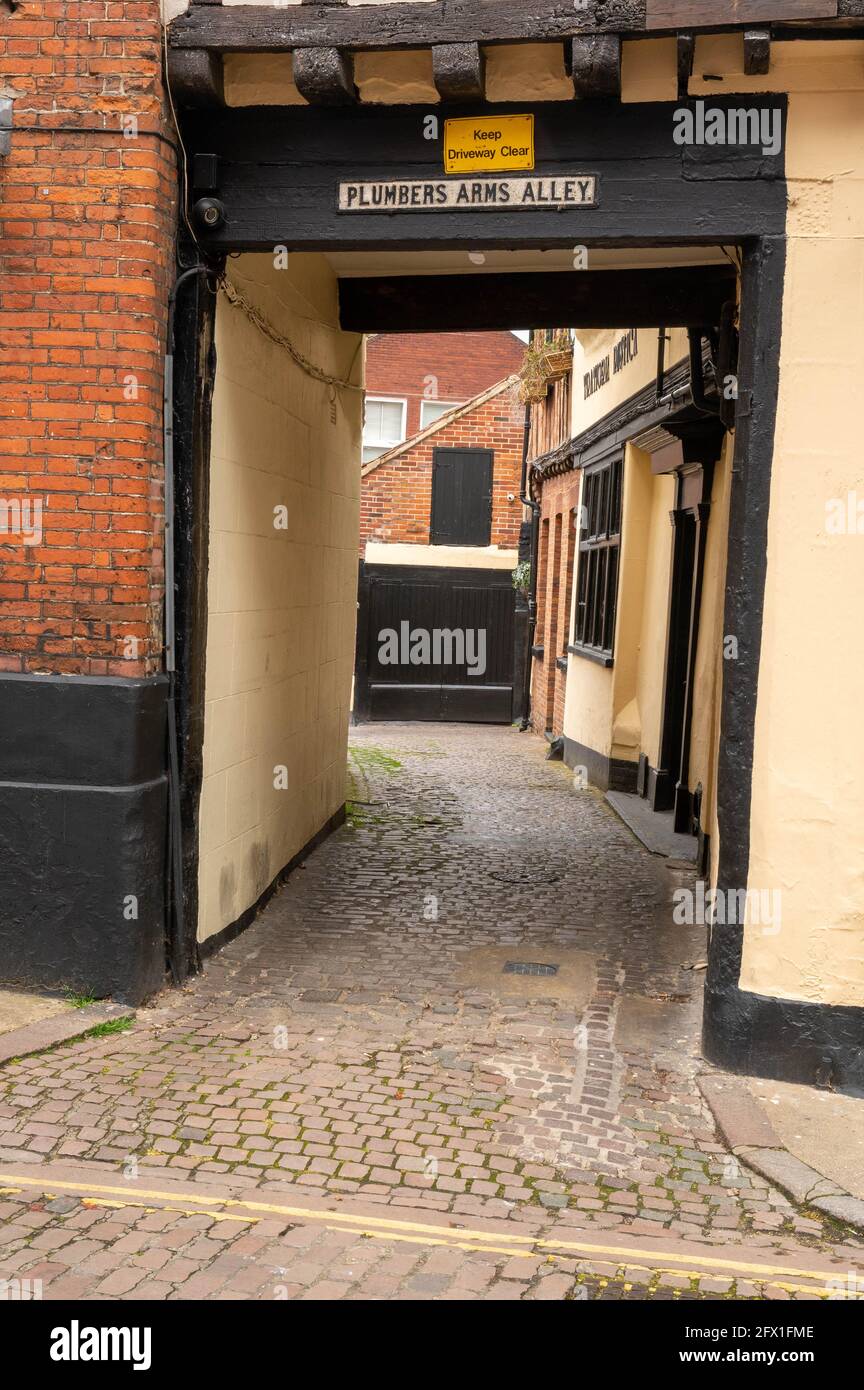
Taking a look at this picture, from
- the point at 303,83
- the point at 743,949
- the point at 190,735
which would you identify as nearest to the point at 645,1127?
the point at 743,949

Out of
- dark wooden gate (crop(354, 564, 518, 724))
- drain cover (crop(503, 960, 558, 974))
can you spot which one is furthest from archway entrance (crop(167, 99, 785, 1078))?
dark wooden gate (crop(354, 564, 518, 724))

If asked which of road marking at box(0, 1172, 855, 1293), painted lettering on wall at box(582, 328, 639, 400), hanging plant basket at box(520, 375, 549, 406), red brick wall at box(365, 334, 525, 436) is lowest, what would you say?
road marking at box(0, 1172, 855, 1293)

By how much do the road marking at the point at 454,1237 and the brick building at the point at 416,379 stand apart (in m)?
23.2

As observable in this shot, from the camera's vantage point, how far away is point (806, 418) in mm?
4848

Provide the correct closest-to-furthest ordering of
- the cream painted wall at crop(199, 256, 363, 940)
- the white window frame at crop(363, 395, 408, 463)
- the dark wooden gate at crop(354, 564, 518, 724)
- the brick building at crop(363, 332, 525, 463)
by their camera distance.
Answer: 1. the cream painted wall at crop(199, 256, 363, 940)
2. the dark wooden gate at crop(354, 564, 518, 724)
3. the white window frame at crop(363, 395, 408, 463)
4. the brick building at crop(363, 332, 525, 463)

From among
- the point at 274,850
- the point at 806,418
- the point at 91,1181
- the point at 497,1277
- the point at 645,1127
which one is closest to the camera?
the point at 497,1277

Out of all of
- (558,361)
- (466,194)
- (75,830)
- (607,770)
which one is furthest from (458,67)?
(558,361)

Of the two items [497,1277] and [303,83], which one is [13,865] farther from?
[303,83]

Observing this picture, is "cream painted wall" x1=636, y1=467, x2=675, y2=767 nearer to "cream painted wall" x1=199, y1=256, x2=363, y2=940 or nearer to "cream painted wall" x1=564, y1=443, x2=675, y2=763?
"cream painted wall" x1=564, y1=443, x2=675, y2=763

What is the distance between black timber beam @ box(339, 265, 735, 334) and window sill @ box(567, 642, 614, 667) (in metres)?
4.51

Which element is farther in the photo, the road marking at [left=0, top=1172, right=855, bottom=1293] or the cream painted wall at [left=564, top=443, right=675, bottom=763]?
the cream painted wall at [left=564, top=443, right=675, bottom=763]

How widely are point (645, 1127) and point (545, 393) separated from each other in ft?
45.7

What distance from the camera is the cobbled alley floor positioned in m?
3.47

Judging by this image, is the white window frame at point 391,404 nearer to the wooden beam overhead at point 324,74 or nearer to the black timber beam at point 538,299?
the black timber beam at point 538,299
